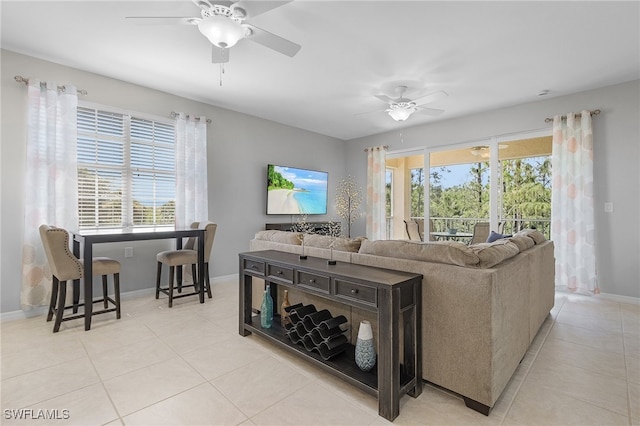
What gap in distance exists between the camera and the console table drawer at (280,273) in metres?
2.20

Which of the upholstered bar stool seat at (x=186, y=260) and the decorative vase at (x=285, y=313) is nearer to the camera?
the decorative vase at (x=285, y=313)

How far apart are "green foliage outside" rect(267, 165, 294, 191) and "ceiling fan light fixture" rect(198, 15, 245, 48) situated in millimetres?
2973

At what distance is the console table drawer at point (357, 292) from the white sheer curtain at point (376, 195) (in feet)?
14.3

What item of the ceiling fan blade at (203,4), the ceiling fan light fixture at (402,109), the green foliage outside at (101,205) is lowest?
the green foliage outside at (101,205)

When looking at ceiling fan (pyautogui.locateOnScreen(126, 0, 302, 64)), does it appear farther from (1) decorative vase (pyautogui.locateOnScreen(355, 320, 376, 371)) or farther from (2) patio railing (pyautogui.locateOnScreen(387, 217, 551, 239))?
(2) patio railing (pyautogui.locateOnScreen(387, 217, 551, 239))

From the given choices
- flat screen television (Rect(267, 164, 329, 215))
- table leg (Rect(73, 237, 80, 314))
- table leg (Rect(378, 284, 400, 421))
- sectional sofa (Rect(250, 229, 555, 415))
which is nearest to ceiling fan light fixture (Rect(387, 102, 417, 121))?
flat screen television (Rect(267, 164, 329, 215))

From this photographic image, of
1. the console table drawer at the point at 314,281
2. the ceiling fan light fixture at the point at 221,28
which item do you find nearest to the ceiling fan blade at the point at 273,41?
the ceiling fan light fixture at the point at 221,28

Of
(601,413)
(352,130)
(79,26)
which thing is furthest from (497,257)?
(352,130)

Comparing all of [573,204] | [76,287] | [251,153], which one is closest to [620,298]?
[573,204]

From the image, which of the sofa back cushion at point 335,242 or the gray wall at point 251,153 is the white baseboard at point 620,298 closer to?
the gray wall at point 251,153

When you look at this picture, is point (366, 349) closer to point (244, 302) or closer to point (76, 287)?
point (244, 302)

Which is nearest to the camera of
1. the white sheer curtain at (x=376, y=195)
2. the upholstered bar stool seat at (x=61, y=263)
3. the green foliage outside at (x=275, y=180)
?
the upholstered bar stool seat at (x=61, y=263)

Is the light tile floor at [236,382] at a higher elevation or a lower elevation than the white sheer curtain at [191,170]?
lower

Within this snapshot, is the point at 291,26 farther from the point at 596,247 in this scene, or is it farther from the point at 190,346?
the point at 596,247
